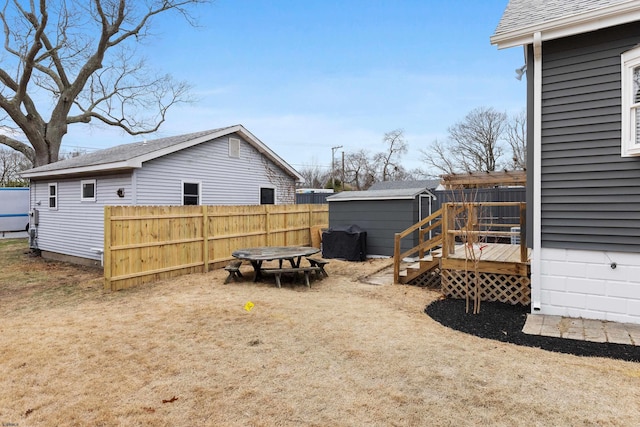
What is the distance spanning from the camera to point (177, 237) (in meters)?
8.30

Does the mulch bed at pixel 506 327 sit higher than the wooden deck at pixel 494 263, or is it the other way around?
the wooden deck at pixel 494 263

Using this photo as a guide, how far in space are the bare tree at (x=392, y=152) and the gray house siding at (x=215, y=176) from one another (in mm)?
28913

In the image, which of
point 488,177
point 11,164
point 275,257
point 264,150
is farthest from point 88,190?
point 11,164

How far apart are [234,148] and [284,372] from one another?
31.2 feet

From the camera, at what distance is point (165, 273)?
317 inches

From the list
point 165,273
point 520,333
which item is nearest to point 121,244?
point 165,273

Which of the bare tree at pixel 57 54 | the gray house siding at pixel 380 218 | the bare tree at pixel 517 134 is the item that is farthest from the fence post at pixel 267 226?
the bare tree at pixel 517 134

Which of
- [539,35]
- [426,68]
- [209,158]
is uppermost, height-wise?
[426,68]

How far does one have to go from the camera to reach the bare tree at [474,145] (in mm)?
33225

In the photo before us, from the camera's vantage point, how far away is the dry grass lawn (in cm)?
269

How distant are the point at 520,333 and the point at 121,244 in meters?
6.90

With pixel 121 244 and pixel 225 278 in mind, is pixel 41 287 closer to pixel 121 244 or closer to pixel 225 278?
pixel 121 244

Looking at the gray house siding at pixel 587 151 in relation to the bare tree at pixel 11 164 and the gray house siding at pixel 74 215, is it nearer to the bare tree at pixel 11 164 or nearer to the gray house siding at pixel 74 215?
the gray house siding at pixel 74 215

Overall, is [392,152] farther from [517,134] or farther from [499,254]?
[499,254]
